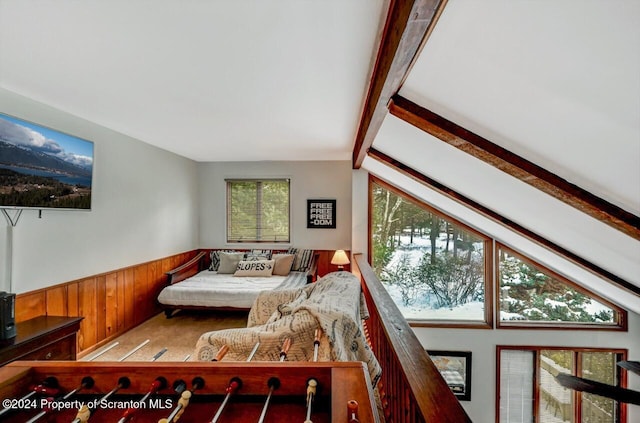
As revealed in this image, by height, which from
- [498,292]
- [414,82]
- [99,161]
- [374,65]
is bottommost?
[498,292]

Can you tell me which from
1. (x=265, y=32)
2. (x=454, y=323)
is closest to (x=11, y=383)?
(x=265, y=32)

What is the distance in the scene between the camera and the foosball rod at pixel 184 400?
3.01 feet

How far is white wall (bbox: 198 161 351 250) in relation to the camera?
5.44 m

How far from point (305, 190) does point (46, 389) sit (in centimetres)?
461

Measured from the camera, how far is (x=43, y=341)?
7.12ft

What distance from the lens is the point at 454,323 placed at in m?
4.68

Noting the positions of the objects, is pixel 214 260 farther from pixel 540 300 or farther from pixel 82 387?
pixel 540 300

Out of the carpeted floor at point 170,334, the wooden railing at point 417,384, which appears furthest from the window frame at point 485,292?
the wooden railing at point 417,384

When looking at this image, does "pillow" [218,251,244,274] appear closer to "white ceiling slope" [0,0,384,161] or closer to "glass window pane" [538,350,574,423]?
"white ceiling slope" [0,0,384,161]

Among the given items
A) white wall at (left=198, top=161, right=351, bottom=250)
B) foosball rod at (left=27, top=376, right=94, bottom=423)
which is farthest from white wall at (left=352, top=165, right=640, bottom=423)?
foosball rod at (left=27, top=376, right=94, bottom=423)

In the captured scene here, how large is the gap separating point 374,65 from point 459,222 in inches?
143

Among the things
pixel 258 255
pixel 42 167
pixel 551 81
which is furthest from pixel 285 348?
pixel 258 255

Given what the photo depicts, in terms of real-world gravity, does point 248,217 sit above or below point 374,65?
below

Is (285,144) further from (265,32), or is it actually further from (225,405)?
(225,405)
